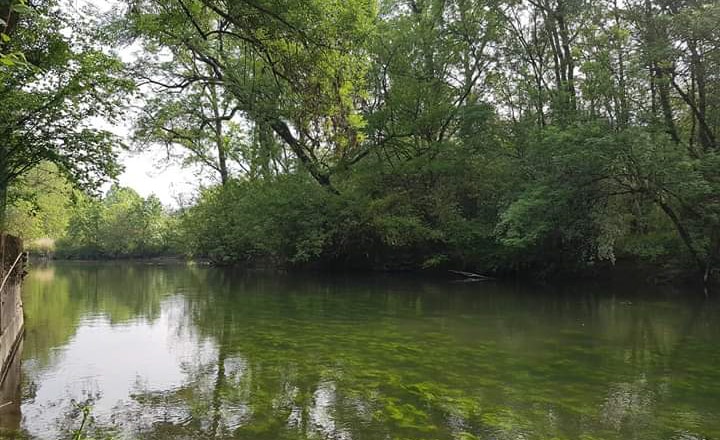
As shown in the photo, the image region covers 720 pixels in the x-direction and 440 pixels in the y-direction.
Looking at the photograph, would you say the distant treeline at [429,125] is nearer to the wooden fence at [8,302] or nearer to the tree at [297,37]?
the tree at [297,37]

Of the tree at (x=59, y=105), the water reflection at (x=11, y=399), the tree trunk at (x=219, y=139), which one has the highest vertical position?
the tree trunk at (x=219, y=139)

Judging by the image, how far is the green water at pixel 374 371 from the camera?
6105 mm

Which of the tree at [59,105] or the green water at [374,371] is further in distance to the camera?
the tree at [59,105]

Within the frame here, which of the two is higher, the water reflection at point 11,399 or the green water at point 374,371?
the green water at point 374,371

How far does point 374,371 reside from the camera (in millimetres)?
8641

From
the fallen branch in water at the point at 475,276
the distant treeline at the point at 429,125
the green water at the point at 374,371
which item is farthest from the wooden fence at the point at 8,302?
the fallen branch in water at the point at 475,276

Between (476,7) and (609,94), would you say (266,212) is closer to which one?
(476,7)

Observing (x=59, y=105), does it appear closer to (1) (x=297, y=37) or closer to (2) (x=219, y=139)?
(1) (x=297, y=37)

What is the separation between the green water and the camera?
240 inches

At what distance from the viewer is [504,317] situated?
14.9 m

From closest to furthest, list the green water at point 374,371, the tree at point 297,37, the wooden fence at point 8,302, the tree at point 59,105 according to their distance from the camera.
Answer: the green water at point 374,371 → the wooden fence at point 8,302 → the tree at point 297,37 → the tree at point 59,105

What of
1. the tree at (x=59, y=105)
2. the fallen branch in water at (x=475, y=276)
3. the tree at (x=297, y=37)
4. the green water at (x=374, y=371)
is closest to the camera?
the green water at (x=374, y=371)

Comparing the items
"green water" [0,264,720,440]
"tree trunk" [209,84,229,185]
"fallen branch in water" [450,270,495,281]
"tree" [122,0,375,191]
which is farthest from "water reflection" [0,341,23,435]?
"tree trunk" [209,84,229,185]

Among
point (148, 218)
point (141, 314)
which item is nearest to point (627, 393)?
point (141, 314)
